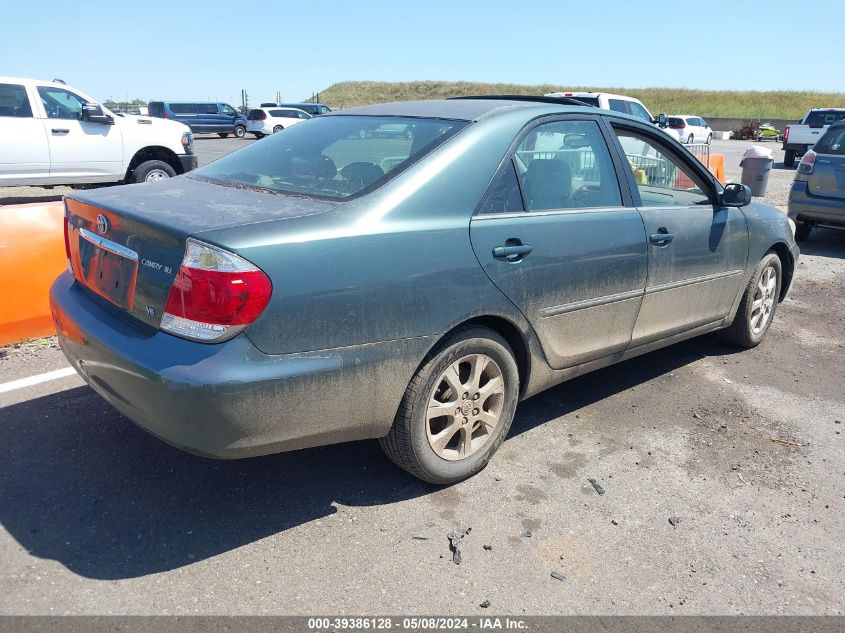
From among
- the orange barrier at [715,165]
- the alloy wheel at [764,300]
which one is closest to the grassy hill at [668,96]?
the orange barrier at [715,165]

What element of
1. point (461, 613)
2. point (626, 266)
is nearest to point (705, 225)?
point (626, 266)

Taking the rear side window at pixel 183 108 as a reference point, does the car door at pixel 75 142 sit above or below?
below

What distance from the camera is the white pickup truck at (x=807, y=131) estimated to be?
80.3 ft

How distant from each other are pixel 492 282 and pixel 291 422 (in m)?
1.05

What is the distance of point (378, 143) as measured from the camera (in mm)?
3316

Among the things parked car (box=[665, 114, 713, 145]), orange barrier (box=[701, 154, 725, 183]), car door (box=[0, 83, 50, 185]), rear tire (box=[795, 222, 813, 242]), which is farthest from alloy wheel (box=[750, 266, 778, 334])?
parked car (box=[665, 114, 713, 145])

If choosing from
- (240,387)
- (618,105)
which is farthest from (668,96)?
(240,387)

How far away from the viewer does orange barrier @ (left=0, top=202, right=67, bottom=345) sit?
4.67 meters

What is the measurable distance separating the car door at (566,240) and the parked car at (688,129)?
32018mm

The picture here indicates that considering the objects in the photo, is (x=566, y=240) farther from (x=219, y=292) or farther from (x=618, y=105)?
(x=618, y=105)

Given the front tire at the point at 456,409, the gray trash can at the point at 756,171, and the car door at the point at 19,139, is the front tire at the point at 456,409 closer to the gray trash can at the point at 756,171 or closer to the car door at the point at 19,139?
the car door at the point at 19,139

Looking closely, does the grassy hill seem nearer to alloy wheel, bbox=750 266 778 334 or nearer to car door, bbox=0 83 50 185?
car door, bbox=0 83 50 185

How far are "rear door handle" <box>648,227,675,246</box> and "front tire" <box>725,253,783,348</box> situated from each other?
1.28 meters

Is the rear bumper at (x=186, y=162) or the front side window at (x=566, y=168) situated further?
the rear bumper at (x=186, y=162)
